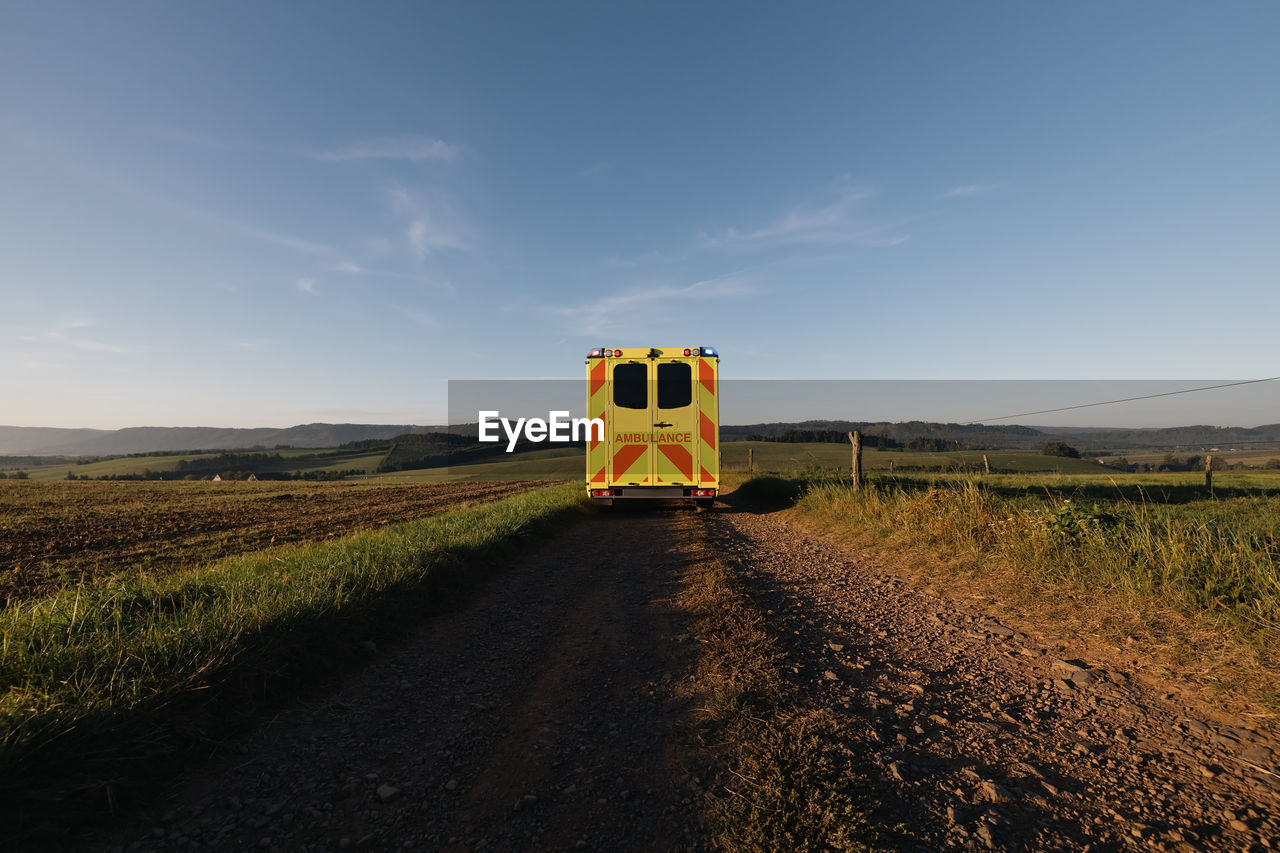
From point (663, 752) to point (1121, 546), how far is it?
527cm

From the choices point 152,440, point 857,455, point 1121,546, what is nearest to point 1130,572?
point 1121,546

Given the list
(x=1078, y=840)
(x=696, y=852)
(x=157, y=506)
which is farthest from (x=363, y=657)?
(x=157, y=506)

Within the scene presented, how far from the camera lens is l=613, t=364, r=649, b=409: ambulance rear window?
11648mm

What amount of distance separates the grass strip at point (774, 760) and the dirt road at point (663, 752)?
0.37ft

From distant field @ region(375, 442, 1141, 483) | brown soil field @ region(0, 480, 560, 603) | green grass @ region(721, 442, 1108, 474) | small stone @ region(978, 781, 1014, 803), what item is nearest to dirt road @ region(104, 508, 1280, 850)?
small stone @ region(978, 781, 1014, 803)

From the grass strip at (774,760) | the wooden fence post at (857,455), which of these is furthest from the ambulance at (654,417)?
the grass strip at (774,760)

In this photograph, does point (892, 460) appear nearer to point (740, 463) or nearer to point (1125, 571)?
point (740, 463)

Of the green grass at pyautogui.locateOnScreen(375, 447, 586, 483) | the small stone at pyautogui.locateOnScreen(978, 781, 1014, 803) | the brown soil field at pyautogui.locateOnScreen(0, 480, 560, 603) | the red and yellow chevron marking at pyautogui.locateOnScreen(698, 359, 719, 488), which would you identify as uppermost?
the red and yellow chevron marking at pyautogui.locateOnScreen(698, 359, 719, 488)

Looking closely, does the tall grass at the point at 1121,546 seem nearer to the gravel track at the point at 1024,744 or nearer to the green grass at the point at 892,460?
the gravel track at the point at 1024,744

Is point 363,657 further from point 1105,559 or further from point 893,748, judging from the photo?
point 1105,559

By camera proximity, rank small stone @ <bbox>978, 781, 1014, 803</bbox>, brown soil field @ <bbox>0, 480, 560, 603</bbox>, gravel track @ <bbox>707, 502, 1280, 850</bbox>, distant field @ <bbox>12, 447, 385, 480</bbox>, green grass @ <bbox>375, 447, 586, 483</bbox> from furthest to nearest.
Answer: distant field @ <bbox>12, 447, 385, 480</bbox>, green grass @ <bbox>375, 447, 586, 483</bbox>, brown soil field @ <bbox>0, 480, 560, 603</bbox>, small stone @ <bbox>978, 781, 1014, 803</bbox>, gravel track @ <bbox>707, 502, 1280, 850</bbox>

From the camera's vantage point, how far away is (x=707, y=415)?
11.7 m

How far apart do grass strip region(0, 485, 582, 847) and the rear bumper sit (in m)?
6.27

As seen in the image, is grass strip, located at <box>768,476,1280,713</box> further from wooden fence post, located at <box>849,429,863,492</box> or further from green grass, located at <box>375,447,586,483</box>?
green grass, located at <box>375,447,586,483</box>
